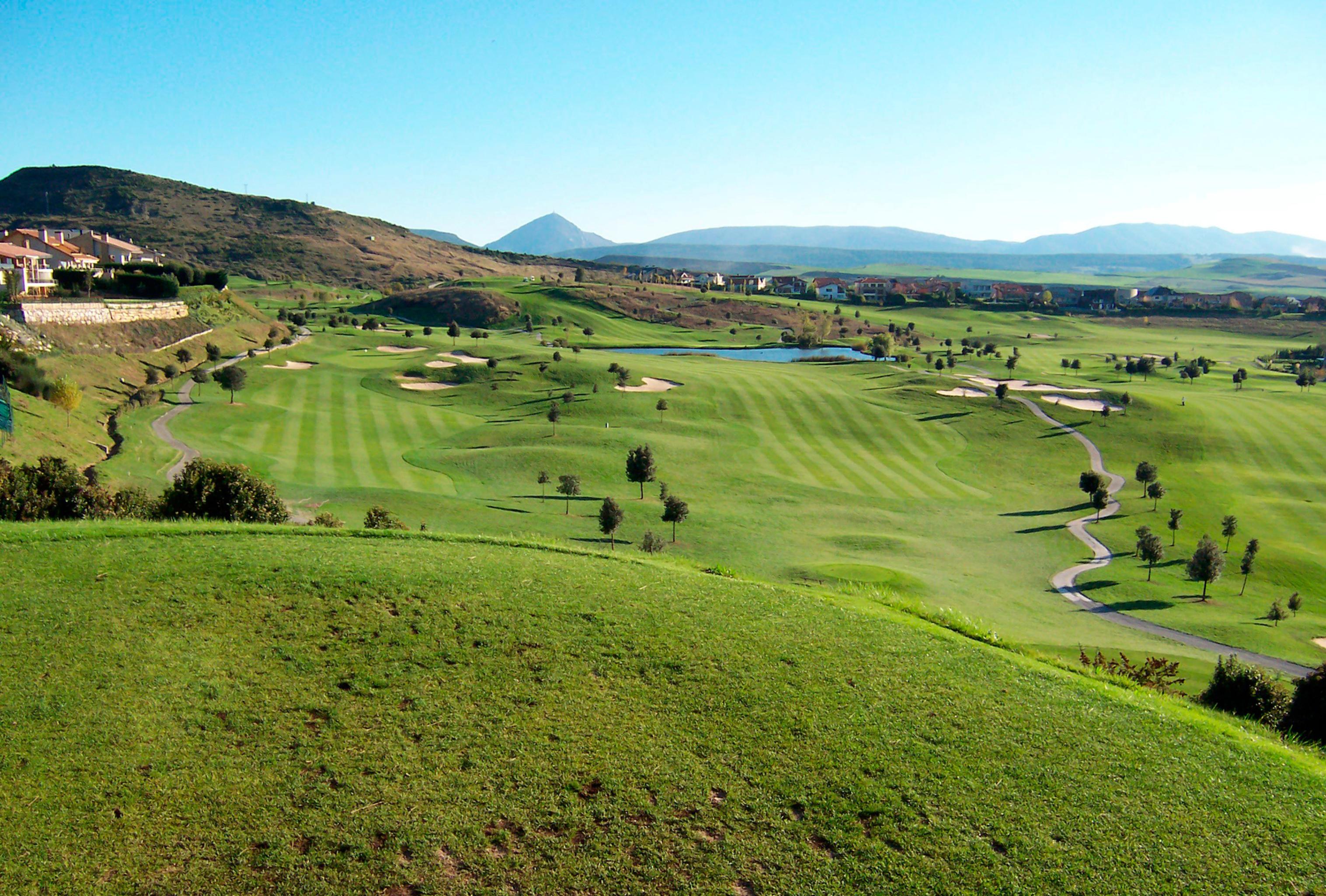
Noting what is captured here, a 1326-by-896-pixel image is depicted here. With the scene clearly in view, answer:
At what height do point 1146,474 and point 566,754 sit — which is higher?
point 566,754

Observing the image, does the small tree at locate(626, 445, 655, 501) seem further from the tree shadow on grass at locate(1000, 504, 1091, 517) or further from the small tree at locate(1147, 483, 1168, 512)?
the small tree at locate(1147, 483, 1168, 512)

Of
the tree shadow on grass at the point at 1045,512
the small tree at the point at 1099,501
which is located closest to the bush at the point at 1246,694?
the tree shadow on grass at the point at 1045,512

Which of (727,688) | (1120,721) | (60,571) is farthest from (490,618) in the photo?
(1120,721)

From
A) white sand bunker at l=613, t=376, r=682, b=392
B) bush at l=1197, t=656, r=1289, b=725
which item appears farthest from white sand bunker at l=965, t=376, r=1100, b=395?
bush at l=1197, t=656, r=1289, b=725

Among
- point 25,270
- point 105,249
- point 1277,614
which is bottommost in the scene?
point 1277,614

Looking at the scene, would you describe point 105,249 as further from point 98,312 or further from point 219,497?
point 219,497

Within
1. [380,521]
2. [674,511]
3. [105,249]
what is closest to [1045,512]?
[674,511]

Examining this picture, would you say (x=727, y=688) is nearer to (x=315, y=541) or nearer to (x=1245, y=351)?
(x=315, y=541)
